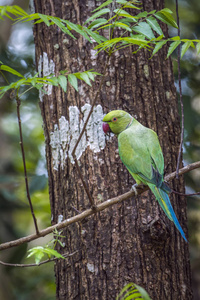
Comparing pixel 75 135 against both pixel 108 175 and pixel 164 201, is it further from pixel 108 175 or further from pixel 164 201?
pixel 164 201

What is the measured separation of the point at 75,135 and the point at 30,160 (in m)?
1.80

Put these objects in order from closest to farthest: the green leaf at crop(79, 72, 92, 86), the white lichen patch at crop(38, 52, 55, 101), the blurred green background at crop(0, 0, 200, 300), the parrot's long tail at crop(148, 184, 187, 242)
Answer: the green leaf at crop(79, 72, 92, 86) < the parrot's long tail at crop(148, 184, 187, 242) < the white lichen patch at crop(38, 52, 55, 101) < the blurred green background at crop(0, 0, 200, 300)

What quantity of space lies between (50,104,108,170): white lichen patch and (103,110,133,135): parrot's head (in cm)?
8

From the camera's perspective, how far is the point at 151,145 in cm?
218

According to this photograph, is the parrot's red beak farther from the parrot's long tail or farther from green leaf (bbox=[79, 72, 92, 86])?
green leaf (bbox=[79, 72, 92, 86])

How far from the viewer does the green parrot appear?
211cm

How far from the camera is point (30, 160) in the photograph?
13.3 feet

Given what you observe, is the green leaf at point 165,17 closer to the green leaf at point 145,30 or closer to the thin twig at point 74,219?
the green leaf at point 145,30

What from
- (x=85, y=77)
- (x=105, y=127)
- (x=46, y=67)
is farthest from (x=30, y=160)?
(x=85, y=77)

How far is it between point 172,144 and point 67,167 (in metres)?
0.70

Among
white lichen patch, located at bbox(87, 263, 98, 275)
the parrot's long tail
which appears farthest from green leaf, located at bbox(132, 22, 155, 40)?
white lichen patch, located at bbox(87, 263, 98, 275)

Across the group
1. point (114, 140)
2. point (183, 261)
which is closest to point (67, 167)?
point (114, 140)

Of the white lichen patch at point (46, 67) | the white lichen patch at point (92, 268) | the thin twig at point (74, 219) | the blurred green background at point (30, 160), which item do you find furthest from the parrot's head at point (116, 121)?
the blurred green background at point (30, 160)

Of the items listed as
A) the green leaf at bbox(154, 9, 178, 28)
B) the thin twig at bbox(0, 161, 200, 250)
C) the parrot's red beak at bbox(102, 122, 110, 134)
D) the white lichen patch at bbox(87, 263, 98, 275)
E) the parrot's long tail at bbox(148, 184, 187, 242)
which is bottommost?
the white lichen patch at bbox(87, 263, 98, 275)
